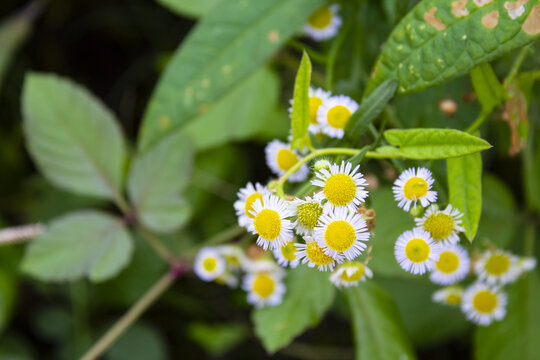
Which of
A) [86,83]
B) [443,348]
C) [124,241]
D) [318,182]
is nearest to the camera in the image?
[318,182]

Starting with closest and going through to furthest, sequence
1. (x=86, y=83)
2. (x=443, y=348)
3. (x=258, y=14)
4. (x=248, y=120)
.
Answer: (x=258, y=14) < (x=248, y=120) < (x=443, y=348) < (x=86, y=83)

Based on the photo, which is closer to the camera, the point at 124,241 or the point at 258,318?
the point at 258,318

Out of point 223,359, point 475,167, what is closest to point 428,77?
point 475,167

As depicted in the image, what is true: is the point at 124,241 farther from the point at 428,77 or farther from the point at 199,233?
the point at 428,77

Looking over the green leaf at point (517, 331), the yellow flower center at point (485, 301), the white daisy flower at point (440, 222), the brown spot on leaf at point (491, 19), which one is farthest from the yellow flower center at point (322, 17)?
the green leaf at point (517, 331)

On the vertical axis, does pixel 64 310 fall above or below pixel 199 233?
below

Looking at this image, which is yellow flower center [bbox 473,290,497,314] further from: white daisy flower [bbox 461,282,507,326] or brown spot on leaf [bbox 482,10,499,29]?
brown spot on leaf [bbox 482,10,499,29]

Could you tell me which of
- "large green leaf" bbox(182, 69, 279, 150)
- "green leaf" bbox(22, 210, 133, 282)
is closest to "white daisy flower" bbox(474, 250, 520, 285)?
"large green leaf" bbox(182, 69, 279, 150)

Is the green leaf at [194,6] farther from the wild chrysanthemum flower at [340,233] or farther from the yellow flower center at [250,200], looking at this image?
the wild chrysanthemum flower at [340,233]

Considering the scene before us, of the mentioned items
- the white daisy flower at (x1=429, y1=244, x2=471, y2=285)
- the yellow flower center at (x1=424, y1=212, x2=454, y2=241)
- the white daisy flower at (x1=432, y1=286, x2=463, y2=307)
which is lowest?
the white daisy flower at (x1=432, y1=286, x2=463, y2=307)
